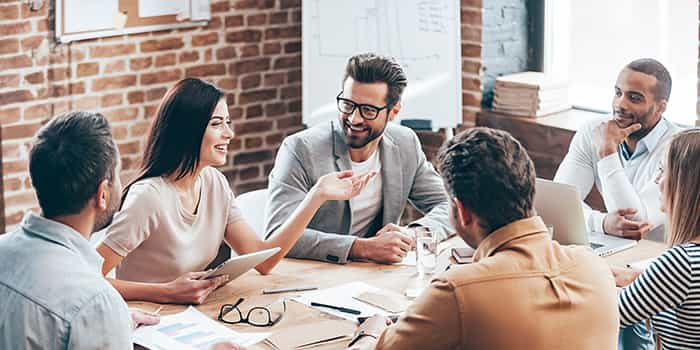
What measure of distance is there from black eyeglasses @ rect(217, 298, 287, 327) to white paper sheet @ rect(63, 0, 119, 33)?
2.07 m

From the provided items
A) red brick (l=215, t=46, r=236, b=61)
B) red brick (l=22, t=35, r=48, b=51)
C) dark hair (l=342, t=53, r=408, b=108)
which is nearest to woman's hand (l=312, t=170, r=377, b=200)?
dark hair (l=342, t=53, r=408, b=108)

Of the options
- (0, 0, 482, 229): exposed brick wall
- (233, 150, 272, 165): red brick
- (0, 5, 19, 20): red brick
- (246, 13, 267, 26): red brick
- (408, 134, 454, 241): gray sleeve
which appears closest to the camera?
(408, 134, 454, 241): gray sleeve

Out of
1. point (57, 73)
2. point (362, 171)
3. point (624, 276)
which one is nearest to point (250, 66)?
point (57, 73)

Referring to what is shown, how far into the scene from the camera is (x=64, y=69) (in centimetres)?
456

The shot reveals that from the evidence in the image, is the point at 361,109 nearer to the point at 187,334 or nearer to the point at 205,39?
the point at 187,334

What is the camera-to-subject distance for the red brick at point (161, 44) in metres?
4.79

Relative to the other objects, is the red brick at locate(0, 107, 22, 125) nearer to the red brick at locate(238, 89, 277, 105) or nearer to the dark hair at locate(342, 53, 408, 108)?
the red brick at locate(238, 89, 277, 105)

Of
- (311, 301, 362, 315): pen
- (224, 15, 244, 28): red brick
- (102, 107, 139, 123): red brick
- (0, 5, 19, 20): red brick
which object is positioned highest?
(0, 5, 19, 20): red brick

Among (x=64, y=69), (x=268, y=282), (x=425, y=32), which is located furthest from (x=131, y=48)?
(x=268, y=282)

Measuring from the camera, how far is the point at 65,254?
2.18m

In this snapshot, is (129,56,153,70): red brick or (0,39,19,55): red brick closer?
(0,39,19,55): red brick

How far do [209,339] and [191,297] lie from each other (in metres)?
0.28

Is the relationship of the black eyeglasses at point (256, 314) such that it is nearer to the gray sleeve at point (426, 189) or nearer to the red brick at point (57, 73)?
the gray sleeve at point (426, 189)

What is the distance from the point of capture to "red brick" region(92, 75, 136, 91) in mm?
4684
